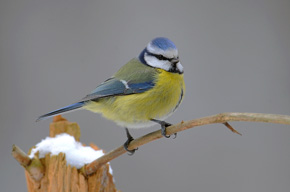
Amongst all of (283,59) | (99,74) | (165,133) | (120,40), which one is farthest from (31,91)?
(283,59)

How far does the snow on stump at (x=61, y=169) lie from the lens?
1420 mm

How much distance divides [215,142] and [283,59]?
785 millimetres

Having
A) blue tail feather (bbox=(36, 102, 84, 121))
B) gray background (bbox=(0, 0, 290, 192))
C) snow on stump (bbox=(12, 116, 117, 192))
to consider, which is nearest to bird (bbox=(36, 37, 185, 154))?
blue tail feather (bbox=(36, 102, 84, 121))

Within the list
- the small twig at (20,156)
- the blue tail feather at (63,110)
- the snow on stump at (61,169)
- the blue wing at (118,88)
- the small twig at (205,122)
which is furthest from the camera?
the blue wing at (118,88)

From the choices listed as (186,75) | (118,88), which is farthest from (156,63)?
(186,75)

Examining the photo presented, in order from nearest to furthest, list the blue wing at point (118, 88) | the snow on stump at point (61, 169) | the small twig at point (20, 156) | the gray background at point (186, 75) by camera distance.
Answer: the small twig at point (20, 156)
the snow on stump at point (61, 169)
the blue wing at point (118, 88)
the gray background at point (186, 75)

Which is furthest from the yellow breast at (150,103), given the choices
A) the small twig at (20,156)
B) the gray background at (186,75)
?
the gray background at (186,75)

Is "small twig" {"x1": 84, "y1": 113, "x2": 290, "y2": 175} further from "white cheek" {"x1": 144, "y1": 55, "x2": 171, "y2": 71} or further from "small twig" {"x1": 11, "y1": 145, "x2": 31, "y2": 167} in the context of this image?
"white cheek" {"x1": 144, "y1": 55, "x2": 171, "y2": 71}

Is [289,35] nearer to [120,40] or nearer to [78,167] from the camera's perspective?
[120,40]

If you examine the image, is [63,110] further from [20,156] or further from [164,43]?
[164,43]

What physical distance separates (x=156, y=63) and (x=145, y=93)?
18 cm

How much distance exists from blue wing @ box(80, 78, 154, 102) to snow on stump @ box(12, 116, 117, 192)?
272 mm

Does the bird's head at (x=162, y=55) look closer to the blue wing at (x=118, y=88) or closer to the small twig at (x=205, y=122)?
the blue wing at (x=118, y=88)

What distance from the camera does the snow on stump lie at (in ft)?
4.66
